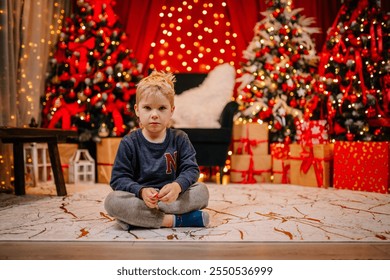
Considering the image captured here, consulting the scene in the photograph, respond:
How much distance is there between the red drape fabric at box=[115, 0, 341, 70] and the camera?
4613 mm

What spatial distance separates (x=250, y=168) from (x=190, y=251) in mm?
2436

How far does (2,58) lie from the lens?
2.95 metres

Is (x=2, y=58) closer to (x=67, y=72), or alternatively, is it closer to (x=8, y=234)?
(x=67, y=72)

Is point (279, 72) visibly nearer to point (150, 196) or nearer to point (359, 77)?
point (359, 77)

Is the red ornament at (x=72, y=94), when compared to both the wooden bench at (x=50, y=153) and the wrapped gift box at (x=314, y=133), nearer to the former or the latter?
the wooden bench at (x=50, y=153)

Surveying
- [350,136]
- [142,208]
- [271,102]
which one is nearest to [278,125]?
[271,102]

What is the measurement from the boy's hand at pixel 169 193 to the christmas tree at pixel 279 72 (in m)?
2.52

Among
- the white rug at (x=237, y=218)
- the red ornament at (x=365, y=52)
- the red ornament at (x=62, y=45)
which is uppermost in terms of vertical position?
the red ornament at (x=62, y=45)

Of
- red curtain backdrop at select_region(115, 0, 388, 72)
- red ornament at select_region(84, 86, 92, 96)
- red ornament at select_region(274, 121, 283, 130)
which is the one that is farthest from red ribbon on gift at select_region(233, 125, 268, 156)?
red ornament at select_region(84, 86, 92, 96)

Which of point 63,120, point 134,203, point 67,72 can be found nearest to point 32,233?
point 134,203

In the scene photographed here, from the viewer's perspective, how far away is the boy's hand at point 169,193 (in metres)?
1.54

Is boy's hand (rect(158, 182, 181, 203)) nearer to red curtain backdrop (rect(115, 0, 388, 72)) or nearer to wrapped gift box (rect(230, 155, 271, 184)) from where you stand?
wrapped gift box (rect(230, 155, 271, 184))

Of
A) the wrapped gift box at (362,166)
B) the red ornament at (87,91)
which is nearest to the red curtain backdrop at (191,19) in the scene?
the red ornament at (87,91)
